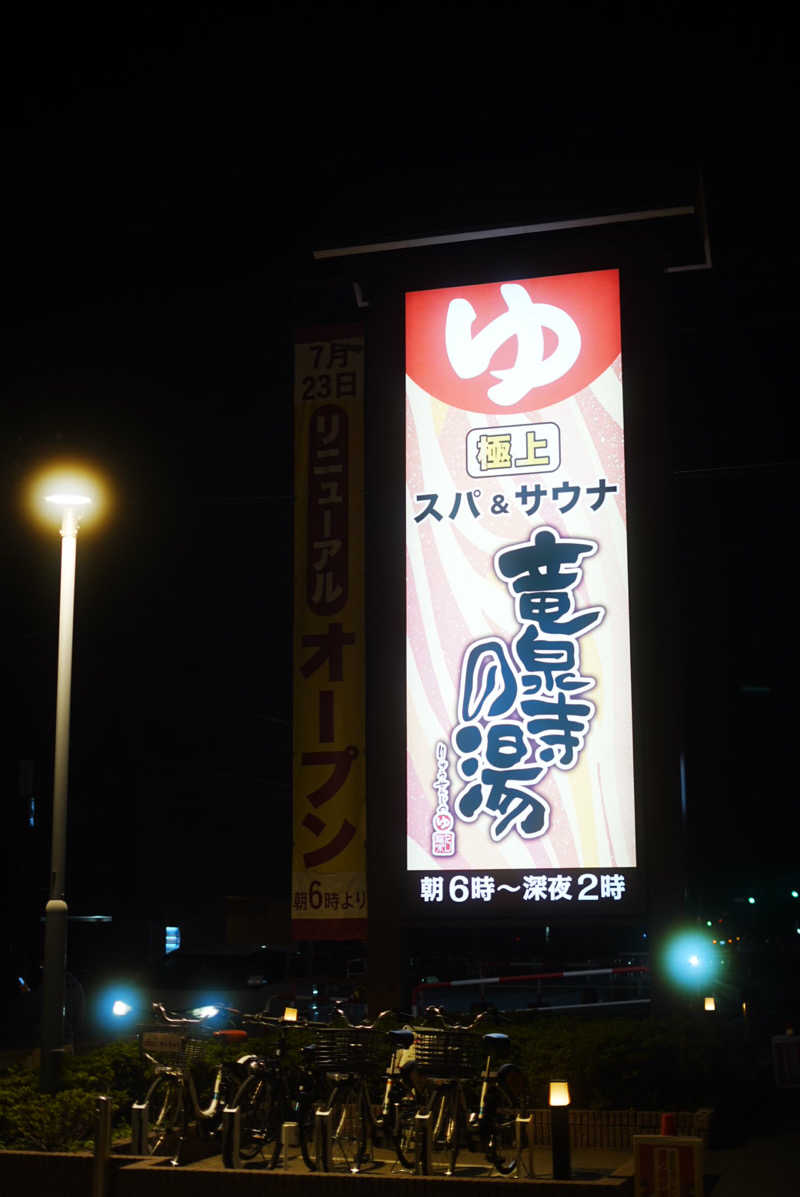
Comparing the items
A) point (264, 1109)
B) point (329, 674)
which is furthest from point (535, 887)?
point (264, 1109)

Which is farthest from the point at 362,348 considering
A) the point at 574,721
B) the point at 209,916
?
the point at 209,916

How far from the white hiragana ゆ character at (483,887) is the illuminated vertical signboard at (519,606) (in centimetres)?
1

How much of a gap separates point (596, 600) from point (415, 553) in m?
1.98

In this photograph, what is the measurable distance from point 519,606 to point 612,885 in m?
2.85

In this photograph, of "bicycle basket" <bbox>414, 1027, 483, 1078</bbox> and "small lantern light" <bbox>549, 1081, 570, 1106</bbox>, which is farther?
"bicycle basket" <bbox>414, 1027, 483, 1078</bbox>

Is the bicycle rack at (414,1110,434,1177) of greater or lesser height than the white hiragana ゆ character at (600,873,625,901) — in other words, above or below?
below

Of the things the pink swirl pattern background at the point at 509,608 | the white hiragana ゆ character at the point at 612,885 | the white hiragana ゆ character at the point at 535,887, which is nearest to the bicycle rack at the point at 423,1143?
the white hiragana ゆ character at the point at 535,887

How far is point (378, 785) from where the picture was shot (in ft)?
46.1

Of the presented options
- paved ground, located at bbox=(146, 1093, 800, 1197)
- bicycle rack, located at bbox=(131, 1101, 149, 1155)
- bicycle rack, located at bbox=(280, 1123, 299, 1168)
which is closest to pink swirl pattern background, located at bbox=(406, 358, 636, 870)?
paved ground, located at bbox=(146, 1093, 800, 1197)

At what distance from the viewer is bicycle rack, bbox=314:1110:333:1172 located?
9634 mm

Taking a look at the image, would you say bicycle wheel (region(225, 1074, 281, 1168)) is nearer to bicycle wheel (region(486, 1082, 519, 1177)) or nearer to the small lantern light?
bicycle wheel (region(486, 1082, 519, 1177))

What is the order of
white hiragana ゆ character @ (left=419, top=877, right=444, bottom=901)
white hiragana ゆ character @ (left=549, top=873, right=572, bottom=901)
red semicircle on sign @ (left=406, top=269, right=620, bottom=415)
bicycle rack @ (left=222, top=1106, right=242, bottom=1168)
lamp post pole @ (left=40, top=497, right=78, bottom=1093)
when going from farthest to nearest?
red semicircle on sign @ (left=406, top=269, right=620, bottom=415), white hiragana ゆ character @ (left=419, top=877, right=444, bottom=901), white hiragana ゆ character @ (left=549, top=873, right=572, bottom=901), lamp post pole @ (left=40, top=497, right=78, bottom=1093), bicycle rack @ (left=222, top=1106, right=242, bottom=1168)

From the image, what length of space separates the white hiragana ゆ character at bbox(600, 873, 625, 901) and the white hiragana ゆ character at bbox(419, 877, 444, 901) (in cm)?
160

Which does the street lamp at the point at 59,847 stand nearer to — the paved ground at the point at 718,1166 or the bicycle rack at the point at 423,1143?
the paved ground at the point at 718,1166
